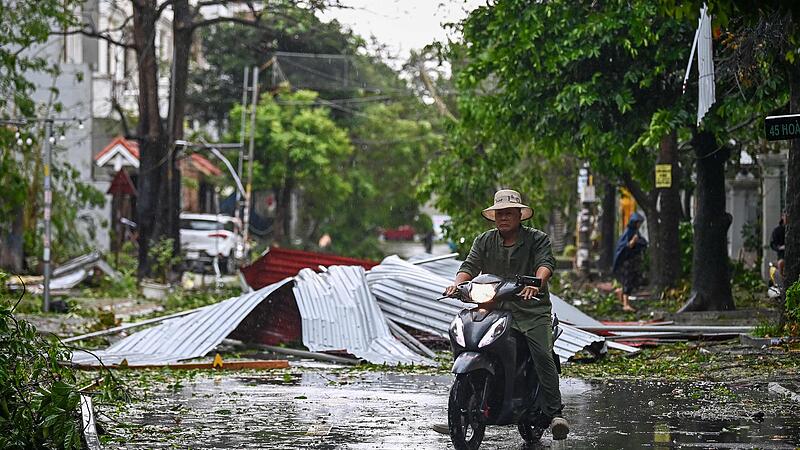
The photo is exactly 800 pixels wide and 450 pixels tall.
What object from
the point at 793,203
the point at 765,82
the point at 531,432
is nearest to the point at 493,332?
the point at 531,432

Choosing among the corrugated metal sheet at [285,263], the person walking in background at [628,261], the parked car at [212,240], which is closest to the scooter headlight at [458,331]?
the corrugated metal sheet at [285,263]

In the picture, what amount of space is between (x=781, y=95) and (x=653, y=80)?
2.74 m

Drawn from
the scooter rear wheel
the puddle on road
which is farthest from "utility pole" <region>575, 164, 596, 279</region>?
the scooter rear wheel

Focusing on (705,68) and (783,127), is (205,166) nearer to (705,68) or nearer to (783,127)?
(705,68)

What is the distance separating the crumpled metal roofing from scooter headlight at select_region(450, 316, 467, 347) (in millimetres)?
7669

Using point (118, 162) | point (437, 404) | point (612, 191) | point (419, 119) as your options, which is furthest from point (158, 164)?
point (419, 119)

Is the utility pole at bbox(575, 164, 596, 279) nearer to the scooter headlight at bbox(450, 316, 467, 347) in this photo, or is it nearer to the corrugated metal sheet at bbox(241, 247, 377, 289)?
the corrugated metal sheet at bbox(241, 247, 377, 289)

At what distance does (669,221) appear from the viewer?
84.7 feet

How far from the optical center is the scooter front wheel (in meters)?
9.08

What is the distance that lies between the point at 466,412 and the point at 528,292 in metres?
0.87

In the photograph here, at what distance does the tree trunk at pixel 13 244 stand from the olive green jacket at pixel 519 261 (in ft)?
76.5

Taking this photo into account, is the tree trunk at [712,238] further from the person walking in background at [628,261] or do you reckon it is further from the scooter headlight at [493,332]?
the scooter headlight at [493,332]

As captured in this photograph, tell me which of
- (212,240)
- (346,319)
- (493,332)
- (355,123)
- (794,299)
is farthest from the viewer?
(355,123)

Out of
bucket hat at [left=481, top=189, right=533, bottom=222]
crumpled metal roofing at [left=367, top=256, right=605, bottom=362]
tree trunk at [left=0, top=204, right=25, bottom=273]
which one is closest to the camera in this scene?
bucket hat at [left=481, top=189, right=533, bottom=222]
